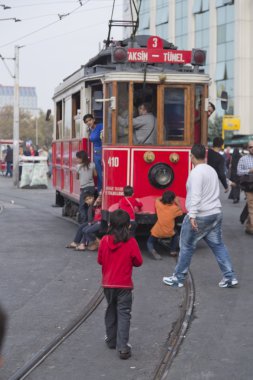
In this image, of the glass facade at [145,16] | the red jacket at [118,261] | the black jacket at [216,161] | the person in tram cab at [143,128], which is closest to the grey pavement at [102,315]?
the red jacket at [118,261]

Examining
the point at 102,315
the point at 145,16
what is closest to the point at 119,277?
the point at 102,315

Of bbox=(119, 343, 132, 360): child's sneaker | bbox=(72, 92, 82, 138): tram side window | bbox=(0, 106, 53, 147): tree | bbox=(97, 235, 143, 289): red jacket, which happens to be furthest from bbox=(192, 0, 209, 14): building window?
bbox=(119, 343, 132, 360): child's sneaker

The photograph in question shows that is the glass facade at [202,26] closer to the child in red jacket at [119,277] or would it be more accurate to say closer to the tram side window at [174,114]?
the tram side window at [174,114]

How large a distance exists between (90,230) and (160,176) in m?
1.41

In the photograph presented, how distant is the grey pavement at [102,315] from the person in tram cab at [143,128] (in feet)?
6.08

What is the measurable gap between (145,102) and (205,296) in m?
4.62

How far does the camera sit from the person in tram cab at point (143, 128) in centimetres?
1243

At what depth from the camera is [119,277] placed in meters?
6.55

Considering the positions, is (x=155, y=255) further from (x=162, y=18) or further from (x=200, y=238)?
(x=162, y=18)

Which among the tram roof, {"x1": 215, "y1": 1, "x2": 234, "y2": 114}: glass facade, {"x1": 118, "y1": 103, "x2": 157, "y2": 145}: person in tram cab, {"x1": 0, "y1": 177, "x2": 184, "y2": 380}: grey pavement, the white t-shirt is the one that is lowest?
{"x1": 0, "y1": 177, "x2": 184, "y2": 380}: grey pavement

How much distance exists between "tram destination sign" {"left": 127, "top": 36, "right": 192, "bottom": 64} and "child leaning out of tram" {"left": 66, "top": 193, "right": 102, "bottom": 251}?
245cm

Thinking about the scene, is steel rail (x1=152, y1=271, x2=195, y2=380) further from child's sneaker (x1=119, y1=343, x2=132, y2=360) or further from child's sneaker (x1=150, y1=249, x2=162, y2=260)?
child's sneaker (x1=150, y1=249, x2=162, y2=260)

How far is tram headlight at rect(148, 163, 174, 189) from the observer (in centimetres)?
1234

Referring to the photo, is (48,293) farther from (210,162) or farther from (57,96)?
(57,96)
